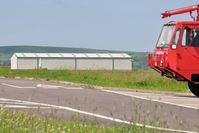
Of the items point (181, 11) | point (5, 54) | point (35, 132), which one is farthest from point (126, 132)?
point (5, 54)

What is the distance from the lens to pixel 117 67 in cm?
10362

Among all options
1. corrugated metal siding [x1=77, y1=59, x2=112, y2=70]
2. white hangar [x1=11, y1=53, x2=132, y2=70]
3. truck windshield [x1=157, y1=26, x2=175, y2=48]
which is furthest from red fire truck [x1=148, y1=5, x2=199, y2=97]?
corrugated metal siding [x1=77, y1=59, x2=112, y2=70]

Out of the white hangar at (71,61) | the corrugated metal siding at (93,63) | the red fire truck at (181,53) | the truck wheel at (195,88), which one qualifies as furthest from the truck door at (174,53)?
the corrugated metal siding at (93,63)

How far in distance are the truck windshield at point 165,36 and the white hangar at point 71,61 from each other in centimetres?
7361

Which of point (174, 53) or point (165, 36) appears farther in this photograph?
point (165, 36)

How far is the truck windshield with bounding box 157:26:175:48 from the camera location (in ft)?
82.7

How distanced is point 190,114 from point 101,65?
89049 millimetres

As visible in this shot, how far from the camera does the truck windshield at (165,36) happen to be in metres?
25.2

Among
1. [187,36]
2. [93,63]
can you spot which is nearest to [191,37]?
[187,36]

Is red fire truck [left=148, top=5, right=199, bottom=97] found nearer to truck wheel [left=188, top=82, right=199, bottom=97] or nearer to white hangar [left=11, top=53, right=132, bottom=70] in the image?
truck wheel [left=188, top=82, right=199, bottom=97]

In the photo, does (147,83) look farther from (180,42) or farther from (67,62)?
(67,62)

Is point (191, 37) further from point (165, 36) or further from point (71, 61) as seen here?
point (71, 61)

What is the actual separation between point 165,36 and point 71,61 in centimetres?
7915

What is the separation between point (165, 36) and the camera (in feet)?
84.0
